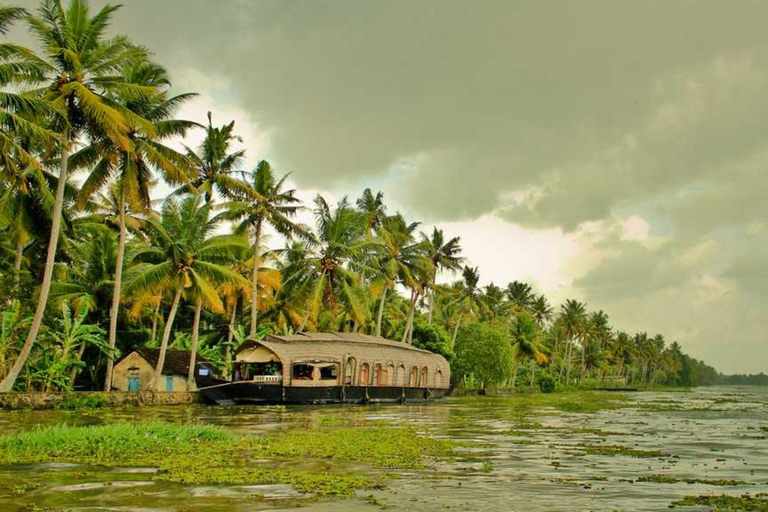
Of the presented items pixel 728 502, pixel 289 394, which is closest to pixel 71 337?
pixel 289 394

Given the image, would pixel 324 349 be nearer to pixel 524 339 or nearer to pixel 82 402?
pixel 82 402

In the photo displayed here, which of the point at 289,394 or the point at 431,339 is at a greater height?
the point at 431,339

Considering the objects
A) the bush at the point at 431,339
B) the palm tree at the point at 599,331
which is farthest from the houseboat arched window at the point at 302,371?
the palm tree at the point at 599,331

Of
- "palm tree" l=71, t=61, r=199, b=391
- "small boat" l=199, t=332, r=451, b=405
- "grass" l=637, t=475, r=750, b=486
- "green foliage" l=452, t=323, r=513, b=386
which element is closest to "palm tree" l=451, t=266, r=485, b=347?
"green foliage" l=452, t=323, r=513, b=386

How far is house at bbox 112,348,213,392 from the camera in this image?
1501 inches

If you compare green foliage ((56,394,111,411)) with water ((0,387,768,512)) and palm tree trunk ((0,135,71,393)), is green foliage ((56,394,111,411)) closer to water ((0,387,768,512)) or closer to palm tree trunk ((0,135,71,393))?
palm tree trunk ((0,135,71,393))

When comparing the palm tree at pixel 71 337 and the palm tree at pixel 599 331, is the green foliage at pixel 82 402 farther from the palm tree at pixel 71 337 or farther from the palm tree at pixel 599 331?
the palm tree at pixel 599 331

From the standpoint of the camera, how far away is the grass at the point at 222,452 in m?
11.1

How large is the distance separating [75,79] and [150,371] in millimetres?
17504

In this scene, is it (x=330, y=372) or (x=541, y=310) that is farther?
(x=541, y=310)

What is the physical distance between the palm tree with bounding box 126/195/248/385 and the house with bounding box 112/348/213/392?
304 cm

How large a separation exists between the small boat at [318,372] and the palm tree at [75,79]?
419 inches

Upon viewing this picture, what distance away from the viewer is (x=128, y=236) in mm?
46625

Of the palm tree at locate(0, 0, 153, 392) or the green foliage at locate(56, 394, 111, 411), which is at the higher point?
the palm tree at locate(0, 0, 153, 392)
